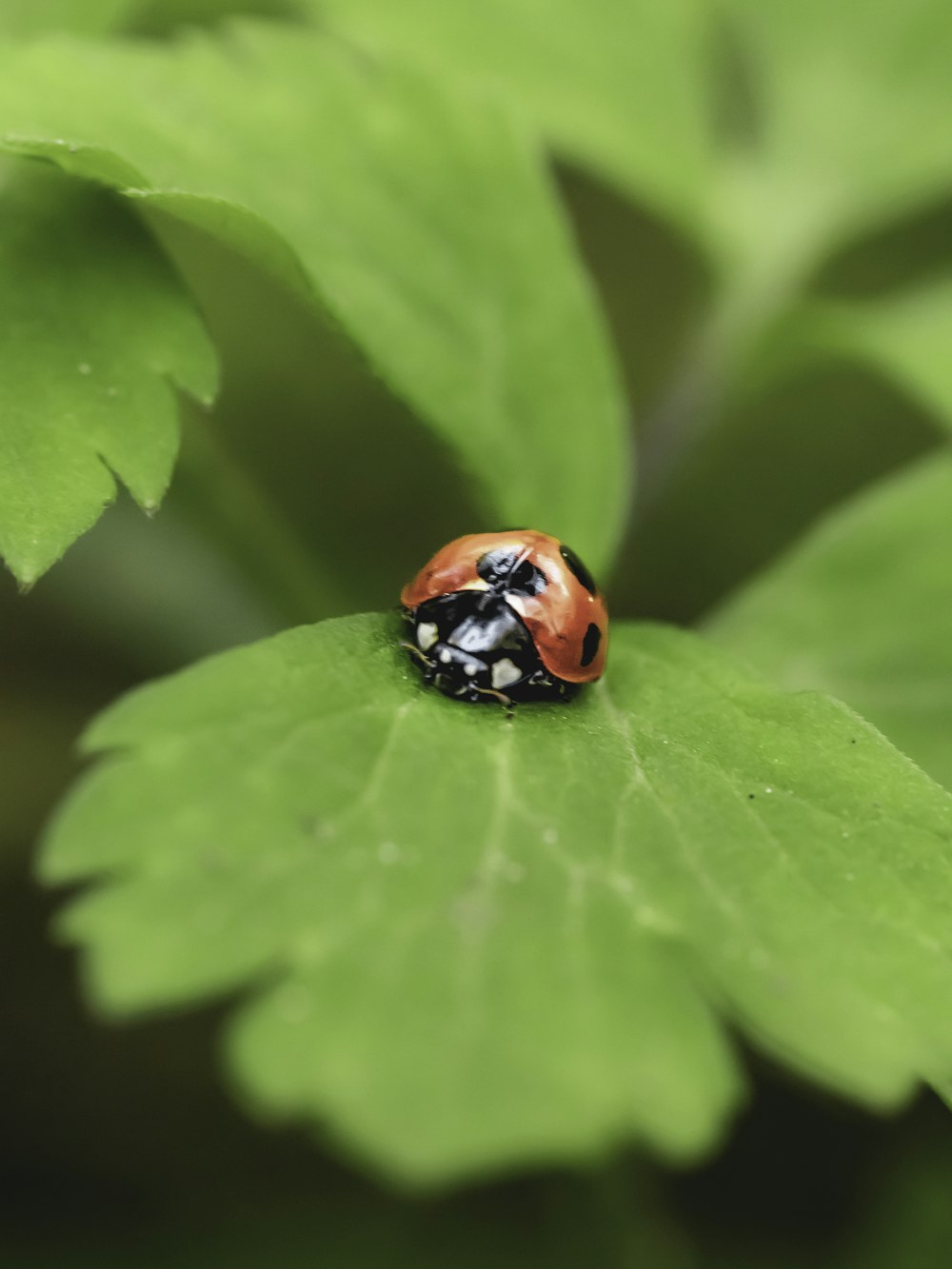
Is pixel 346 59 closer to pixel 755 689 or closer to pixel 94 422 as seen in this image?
pixel 94 422

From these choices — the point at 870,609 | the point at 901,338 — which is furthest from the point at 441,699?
the point at 901,338

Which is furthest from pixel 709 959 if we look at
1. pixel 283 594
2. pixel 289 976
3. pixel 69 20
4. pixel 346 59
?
pixel 69 20

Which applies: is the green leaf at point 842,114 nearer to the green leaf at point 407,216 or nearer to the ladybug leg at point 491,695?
the green leaf at point 407,216

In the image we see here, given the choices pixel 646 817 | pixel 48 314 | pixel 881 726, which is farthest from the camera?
pixel 881 726

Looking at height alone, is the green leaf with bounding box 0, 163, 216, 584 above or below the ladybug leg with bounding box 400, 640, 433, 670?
above

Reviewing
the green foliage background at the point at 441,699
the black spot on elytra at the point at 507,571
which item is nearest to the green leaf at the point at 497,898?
the green foliage background at the point at 441,699

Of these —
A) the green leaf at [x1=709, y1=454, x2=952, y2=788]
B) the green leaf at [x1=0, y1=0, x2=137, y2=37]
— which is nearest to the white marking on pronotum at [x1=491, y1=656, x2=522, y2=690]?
the green leaf at [x1=709, y1=454, x2=952, y2=788]

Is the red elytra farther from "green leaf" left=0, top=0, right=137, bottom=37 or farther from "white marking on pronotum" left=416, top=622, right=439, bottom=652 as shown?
"green leaf" left=0, top=0, right=137, bottom=37

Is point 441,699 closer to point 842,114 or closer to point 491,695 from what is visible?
point 491,695
